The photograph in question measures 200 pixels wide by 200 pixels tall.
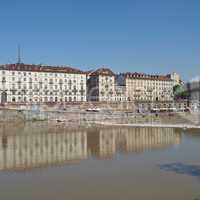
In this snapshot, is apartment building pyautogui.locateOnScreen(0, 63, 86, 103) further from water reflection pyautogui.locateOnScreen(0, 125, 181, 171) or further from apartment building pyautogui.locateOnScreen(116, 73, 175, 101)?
water reflection pyautogui.locateOnScreen(0, 125, 181, 171)

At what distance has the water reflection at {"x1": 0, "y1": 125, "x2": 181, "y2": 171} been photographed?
610 inches

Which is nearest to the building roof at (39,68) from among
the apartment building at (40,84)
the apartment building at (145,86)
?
the apartment building at (40,84)

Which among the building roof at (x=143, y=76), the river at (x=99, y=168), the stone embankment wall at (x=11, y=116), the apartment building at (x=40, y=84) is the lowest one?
the river at (x=99, y=168)

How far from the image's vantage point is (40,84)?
54.9 meters

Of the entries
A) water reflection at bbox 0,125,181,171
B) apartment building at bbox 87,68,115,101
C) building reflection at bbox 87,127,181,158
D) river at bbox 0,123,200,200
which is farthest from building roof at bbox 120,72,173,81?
river at bbox 0,123,200,200

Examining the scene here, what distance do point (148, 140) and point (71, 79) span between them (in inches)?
1409

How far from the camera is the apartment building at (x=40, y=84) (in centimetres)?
5234

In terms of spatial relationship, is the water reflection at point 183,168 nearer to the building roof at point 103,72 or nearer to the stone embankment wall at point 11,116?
the stone embankment wall at point 11,116

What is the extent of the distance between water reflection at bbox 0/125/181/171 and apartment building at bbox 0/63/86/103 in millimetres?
25399

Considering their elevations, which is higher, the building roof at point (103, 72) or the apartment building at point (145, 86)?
the building roof at point (103, 72)

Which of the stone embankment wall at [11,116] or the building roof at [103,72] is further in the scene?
the building roof at [103,72]

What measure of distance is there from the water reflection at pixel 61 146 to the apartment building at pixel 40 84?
25399 mm

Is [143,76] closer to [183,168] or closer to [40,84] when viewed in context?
[40,84]

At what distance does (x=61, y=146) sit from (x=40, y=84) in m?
35.7
